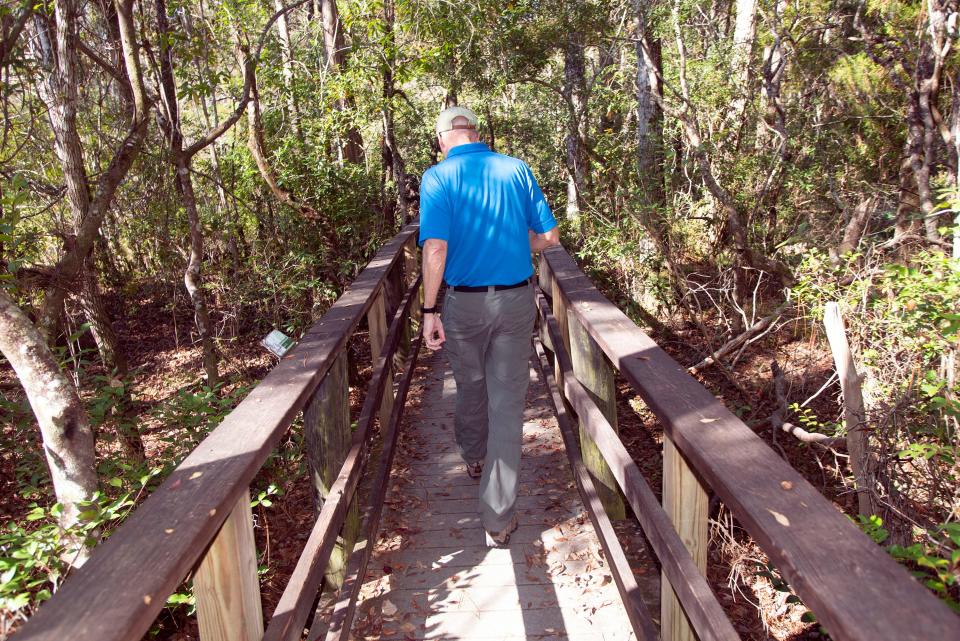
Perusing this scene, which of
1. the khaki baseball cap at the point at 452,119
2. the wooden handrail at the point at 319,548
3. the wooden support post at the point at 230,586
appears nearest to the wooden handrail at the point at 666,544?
the wooden handrail at the point at 319,548

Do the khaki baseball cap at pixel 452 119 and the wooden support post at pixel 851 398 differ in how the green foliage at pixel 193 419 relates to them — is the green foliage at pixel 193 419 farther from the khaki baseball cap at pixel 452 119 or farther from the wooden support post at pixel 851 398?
the wooden support post at pixel 851 398

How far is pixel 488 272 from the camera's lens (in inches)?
123

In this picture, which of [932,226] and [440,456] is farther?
[932,226]

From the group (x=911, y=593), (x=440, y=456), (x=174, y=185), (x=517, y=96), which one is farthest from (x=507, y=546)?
(x=517, y=96)

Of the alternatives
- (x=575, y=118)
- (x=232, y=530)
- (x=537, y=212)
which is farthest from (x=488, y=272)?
(x=575, y=118)

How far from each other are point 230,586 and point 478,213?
1.90 meters

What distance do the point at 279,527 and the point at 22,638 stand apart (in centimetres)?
473

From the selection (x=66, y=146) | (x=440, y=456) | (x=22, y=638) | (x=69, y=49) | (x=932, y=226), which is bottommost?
(x=440, y=456)

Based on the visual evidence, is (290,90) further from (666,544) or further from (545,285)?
(666,544)

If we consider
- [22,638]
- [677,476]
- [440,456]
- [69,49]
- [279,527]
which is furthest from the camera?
[279,527]

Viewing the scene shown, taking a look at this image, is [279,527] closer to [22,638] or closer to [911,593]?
[22,638]

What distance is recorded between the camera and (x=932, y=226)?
6.54m

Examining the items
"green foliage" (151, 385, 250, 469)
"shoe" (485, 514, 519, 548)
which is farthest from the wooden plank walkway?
"green foliage" (151, 385, 250, 469)

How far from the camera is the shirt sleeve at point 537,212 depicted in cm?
321
